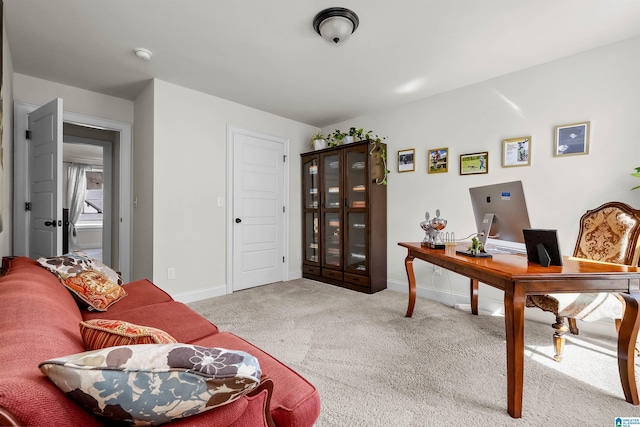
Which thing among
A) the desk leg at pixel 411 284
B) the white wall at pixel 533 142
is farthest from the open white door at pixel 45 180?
the white wall at pixel 533 142

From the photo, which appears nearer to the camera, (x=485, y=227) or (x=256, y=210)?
(x=485, y=227)

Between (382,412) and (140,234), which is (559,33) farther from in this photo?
(140,234)

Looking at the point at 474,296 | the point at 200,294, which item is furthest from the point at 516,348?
the point at 200,294

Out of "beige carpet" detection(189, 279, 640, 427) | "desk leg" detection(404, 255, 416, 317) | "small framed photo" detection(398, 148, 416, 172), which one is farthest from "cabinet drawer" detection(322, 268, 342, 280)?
"small framed photo" detection(398, 148, 416, 172)

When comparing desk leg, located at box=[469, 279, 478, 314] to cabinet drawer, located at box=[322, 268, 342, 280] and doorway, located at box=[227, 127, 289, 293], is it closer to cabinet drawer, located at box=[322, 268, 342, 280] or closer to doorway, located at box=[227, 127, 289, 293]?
cabinet drawer, located at box=[322, 268, 342, 280]

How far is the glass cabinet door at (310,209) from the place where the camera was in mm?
4344

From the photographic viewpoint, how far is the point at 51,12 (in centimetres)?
200

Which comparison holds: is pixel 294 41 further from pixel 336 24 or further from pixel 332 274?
pixel 332 274

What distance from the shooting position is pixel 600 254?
2023mm

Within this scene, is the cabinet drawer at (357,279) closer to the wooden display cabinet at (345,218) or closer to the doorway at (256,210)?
the wooden display cabinet at (345,218)

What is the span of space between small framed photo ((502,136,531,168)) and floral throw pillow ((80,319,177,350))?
316 centimetres

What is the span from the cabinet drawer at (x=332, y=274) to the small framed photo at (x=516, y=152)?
228 centimetres

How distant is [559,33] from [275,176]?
3.22 m

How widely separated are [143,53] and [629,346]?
3805 mm
